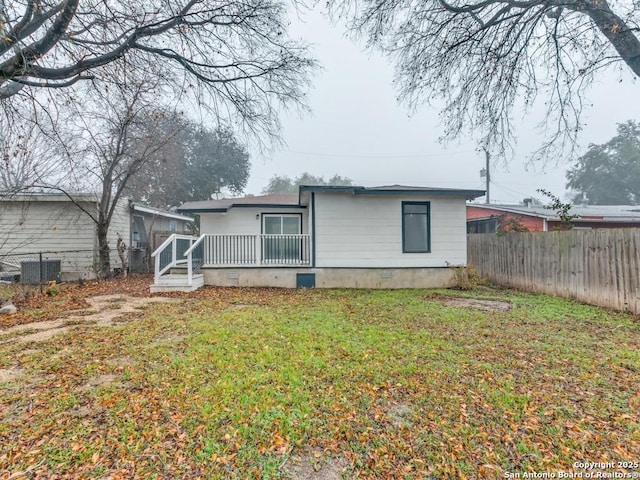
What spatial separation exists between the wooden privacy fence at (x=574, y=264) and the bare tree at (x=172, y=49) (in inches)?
296

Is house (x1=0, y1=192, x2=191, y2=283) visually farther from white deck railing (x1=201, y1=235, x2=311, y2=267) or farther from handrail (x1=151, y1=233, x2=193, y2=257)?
white deck railing (x1=201, y1=235, x2=311, y2=267)

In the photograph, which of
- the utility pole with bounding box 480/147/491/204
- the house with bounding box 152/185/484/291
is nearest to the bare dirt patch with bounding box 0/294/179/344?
the house with bounding box 152/185/484/291

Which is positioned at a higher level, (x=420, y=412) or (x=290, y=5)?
(x=290, y=5)

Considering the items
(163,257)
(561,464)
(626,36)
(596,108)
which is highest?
(626,36)

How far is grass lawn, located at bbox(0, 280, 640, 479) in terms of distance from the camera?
1.96 metres

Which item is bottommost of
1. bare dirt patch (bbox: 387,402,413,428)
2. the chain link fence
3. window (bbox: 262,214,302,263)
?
bare dirt patch (bbox: 387,402,413,428)

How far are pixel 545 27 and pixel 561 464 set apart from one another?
25.9ft

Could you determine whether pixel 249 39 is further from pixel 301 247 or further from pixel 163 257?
pixel 163 257

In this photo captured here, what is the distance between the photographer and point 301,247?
960cm

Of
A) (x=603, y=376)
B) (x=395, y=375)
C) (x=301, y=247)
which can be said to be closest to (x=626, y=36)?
(x=603, y=376)

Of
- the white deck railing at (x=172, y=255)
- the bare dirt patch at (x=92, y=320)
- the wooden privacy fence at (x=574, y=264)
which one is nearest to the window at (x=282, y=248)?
the white deck railing at (x=172, y=255)

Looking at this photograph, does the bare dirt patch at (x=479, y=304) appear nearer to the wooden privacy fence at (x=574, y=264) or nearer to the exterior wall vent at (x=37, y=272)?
the wooden privacy fence at (x=574, y=264)

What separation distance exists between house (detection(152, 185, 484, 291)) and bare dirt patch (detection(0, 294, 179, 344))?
2045 millimetres

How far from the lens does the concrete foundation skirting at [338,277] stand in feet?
30.5
